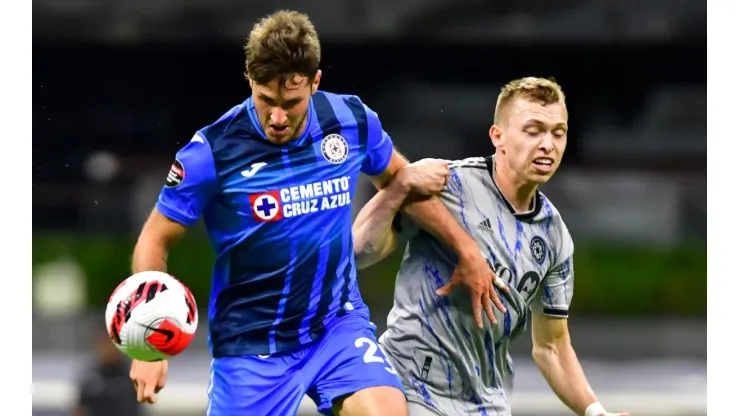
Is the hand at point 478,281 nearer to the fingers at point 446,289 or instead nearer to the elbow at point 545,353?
the fingers at point 446,289

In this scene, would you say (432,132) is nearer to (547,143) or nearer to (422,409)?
(547,143)

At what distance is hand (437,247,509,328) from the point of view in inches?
179

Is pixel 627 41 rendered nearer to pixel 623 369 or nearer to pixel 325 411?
pixel 623 369

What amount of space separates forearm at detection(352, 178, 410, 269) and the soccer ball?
1029 mm

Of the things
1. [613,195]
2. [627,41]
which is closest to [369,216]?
[613,195]

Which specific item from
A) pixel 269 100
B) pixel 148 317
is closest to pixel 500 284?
pixel 269 100

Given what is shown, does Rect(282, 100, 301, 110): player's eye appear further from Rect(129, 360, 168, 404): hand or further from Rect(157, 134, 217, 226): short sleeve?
Rect(129, 360, 168, 404): hand

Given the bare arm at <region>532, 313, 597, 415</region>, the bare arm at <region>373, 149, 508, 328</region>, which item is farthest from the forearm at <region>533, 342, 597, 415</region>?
the bare arm at <region>373, 149, 508, 328</region>

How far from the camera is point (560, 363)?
492 centimetres

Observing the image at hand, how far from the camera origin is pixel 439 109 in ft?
54.6

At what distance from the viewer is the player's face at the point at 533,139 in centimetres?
458

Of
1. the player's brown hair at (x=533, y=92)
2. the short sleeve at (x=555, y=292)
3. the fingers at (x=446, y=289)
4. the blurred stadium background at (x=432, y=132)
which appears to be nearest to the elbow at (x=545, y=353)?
the short sleeve at (x=555, y=292)

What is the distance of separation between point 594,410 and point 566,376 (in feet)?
0.68
